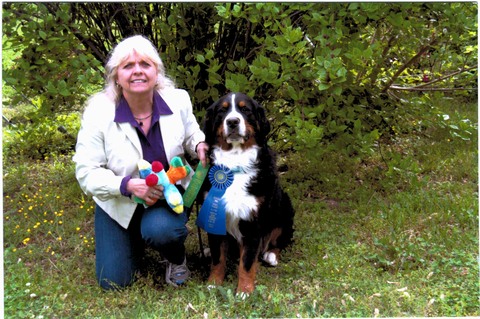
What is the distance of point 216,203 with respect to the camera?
314 cm

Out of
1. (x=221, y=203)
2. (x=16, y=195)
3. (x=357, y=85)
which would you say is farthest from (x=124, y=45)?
(x=16, y=195)

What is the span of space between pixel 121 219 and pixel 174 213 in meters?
0.32

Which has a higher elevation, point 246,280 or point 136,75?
point 136,75

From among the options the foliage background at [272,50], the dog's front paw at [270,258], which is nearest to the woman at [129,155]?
the foliage background at [272,50]

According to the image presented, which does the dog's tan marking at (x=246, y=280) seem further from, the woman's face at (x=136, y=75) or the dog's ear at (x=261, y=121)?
the woman's face at (x=136, y=75)

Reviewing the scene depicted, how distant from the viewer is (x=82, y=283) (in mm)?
3258

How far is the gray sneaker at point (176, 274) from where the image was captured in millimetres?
3211

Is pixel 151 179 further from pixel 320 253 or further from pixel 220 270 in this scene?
pixel 320 253

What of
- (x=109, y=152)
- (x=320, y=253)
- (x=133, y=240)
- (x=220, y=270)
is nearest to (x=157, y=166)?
(x=109, y=152)

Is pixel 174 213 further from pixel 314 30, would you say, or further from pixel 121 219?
pixel 314 30

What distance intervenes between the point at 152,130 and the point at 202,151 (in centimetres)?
33

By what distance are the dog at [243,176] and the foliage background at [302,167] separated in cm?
20

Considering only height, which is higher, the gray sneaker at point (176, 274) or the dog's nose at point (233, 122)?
the dog's nose at point (233, 122)

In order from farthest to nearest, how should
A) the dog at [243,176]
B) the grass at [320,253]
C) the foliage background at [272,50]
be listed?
the foliage background at [272,50] < the dog at [243,176] < the grass at [320,253]
